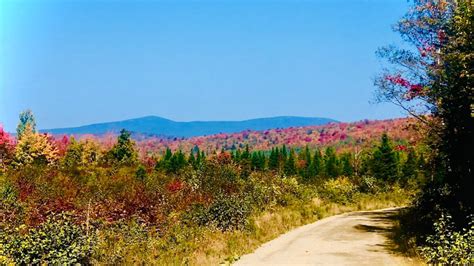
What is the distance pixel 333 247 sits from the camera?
15.7 meters

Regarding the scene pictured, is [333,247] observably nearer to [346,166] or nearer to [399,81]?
[399,81]

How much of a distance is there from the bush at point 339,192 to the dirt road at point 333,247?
8.35 m

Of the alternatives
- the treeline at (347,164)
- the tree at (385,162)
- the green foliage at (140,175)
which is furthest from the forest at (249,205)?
the tree at (385,162)

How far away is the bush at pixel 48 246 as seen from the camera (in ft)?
36.2

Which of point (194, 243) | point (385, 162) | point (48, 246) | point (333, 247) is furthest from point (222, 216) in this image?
point (385, 162)

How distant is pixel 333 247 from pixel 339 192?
17.0 metres

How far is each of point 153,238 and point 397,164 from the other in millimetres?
66324

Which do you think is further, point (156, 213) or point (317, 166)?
point (317, 166)

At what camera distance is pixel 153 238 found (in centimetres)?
1570

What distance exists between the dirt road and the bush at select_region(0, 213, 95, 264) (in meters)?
4.18

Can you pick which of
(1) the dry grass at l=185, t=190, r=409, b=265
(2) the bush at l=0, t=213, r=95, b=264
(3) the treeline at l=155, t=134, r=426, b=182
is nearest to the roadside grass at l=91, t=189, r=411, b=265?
(1) the dry grass at l=185, t=190, r=409, b=265

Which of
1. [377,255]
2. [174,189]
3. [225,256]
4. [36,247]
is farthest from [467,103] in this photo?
[174,189]

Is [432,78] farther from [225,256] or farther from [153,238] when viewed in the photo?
[153,238]

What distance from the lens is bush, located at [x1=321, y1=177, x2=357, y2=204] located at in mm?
30475
